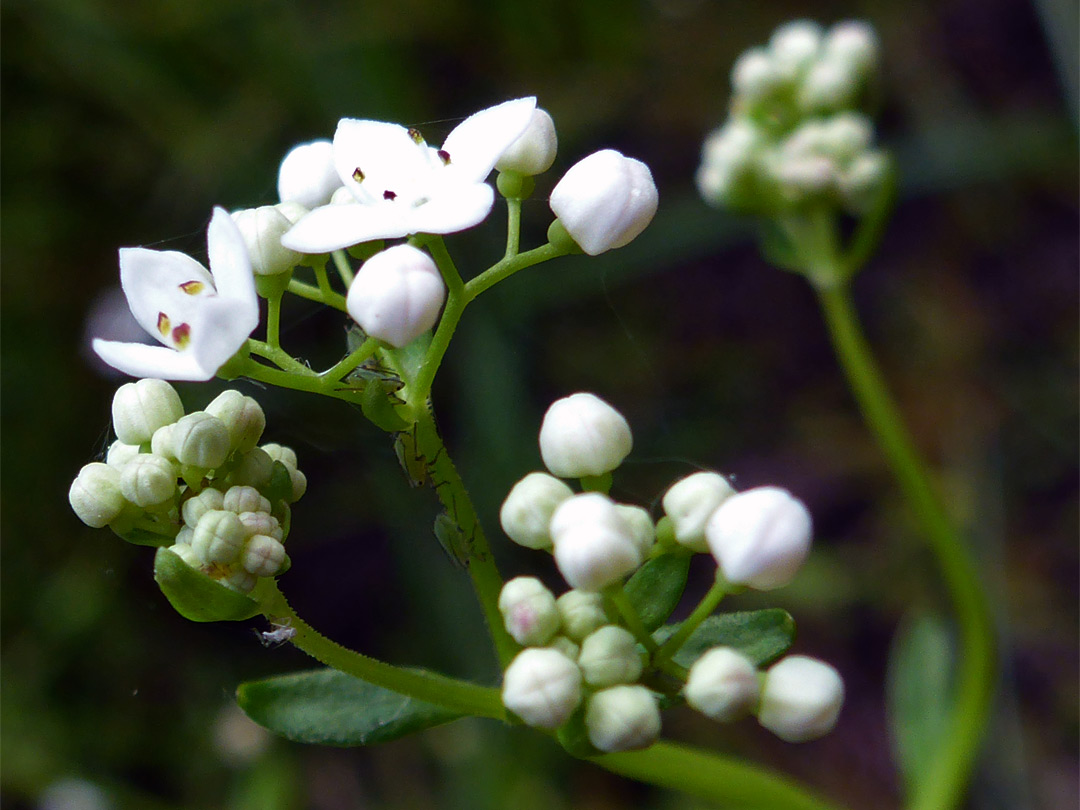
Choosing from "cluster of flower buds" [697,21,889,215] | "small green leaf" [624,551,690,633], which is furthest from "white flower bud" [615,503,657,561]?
"cluster of flower buds" [697,21,889,215]

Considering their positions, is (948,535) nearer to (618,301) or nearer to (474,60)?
(618,301)

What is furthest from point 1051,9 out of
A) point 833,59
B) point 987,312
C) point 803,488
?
point 803,488

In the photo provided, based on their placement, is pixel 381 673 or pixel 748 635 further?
pixel 748 635

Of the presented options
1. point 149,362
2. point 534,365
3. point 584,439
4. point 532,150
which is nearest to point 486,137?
point 532,150

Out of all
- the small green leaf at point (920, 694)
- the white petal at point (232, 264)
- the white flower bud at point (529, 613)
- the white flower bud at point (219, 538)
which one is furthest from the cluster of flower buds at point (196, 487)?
the small green leaf at point (920, 694)

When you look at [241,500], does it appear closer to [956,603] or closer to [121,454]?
[121,454]

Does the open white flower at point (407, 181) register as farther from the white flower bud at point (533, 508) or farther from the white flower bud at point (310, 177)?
the white flower bud at point (533, 508)
